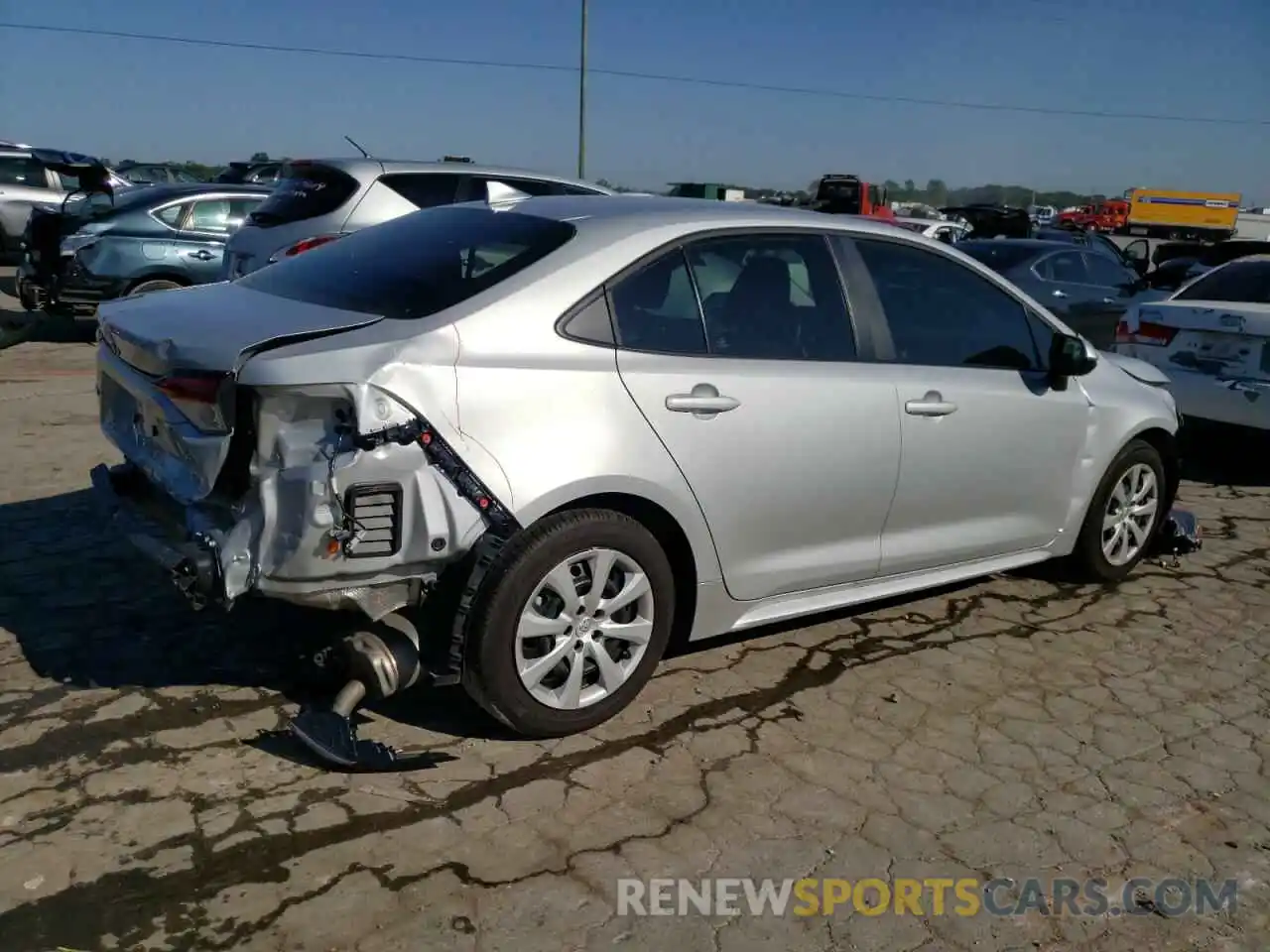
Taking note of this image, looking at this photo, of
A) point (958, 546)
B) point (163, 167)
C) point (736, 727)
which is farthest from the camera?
point (163, 167)

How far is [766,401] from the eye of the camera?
372 cm

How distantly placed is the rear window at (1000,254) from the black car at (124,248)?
754cm

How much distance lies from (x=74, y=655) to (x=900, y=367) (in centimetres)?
322

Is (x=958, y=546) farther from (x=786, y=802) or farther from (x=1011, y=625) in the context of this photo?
(x=786, y=802)

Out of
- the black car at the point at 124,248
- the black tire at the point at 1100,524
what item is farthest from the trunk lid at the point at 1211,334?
Result: the black car at the point at 124,248

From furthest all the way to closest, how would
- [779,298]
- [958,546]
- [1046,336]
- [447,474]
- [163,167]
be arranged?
[163,167]
[1046,336]
[958,546]
[779,298]
[447,474]

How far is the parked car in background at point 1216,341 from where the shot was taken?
691 cm

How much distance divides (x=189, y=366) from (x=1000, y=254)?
927cm

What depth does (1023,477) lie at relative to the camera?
4.59 metres

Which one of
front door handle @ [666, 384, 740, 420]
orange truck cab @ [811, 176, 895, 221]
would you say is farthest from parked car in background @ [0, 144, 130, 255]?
orange truck cab @ [811, 176, 895, 221]

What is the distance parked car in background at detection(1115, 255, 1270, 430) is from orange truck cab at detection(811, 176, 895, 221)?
68.1 ft

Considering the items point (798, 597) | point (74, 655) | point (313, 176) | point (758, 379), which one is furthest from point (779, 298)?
point (313, 176)

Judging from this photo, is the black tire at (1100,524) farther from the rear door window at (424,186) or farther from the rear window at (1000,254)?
the rear window at (1000,254)

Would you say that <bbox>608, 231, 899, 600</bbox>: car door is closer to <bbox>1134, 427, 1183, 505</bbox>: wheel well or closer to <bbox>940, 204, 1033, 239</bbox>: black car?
<bbox>1134, 427, 1183, 505</bbox>: wheel well
